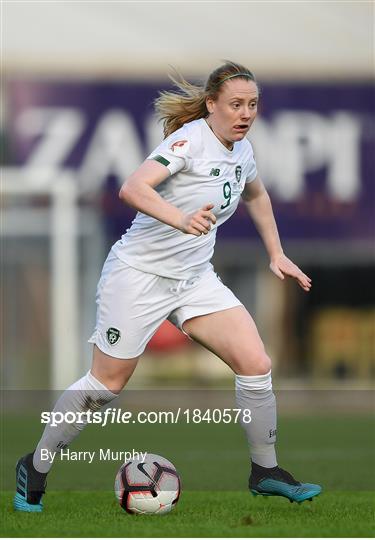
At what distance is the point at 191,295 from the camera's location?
709 cm

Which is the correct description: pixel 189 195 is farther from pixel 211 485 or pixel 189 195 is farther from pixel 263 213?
pixel 211 485

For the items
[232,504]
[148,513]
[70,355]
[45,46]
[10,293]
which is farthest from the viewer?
[45,46]

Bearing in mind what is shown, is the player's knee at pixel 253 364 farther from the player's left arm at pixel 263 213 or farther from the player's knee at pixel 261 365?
the player's left arm at pixel 263 213

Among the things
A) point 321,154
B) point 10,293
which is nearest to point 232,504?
point 10,293

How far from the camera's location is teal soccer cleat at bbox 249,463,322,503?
22.7ft

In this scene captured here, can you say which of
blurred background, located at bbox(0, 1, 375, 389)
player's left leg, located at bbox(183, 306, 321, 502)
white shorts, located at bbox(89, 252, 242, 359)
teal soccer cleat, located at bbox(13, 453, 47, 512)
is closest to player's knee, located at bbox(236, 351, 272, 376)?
player's left leg, located at bbox(183, 306, 321, 502)

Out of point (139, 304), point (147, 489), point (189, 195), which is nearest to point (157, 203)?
point (189, 195)

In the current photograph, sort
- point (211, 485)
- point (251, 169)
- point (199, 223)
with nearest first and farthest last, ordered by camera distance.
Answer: point (199, 223), point (251, 169), point (211, 485)

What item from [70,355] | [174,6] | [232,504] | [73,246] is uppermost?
[174,6]

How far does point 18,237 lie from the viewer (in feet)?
74.4

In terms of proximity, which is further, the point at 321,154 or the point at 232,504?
the point at 321,154

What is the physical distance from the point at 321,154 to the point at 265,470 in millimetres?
16916

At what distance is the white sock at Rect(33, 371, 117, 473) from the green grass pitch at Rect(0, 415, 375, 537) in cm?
34

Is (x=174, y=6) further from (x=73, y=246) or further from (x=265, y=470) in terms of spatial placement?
(x=265, y=470)
